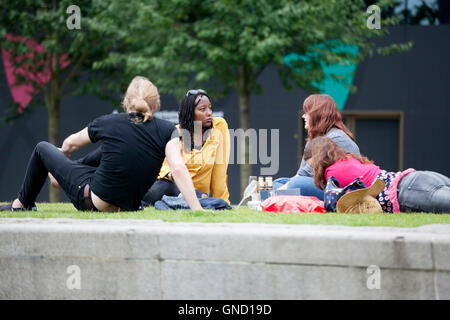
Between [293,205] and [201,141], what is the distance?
1.41 meters

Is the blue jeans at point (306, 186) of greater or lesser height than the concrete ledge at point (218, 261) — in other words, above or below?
above

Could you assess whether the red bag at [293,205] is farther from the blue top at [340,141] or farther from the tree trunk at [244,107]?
the tree trunk at [244,107]

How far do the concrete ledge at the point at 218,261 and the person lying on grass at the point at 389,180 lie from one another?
128 cm

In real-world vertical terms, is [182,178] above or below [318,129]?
below

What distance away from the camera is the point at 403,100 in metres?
15.0

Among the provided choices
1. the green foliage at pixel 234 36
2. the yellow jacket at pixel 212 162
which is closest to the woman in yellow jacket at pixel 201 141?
the yellow jacket at pixel 212 162

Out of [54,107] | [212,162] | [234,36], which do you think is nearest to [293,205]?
[212,162]

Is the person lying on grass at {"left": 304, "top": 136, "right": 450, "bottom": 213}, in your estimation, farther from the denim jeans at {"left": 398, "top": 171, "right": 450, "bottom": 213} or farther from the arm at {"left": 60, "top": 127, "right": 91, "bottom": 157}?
the arm at {"left": 60, "top": 127, "right": 91, "bottom": 157}

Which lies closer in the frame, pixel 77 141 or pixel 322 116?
pixel 77 141

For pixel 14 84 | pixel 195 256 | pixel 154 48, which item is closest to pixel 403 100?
pixel 154 48

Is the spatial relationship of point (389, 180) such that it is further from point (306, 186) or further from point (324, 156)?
point (306, 186)

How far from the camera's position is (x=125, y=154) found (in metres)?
4.91

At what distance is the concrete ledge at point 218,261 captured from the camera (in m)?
3.44
